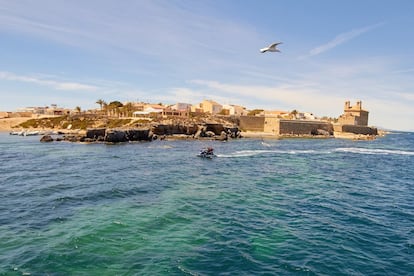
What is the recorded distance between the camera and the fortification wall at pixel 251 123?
409 feet

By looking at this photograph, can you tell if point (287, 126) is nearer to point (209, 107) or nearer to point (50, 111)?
point (209, 107)

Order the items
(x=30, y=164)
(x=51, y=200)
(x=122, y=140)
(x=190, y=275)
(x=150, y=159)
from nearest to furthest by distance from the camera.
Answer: (x=190, y=275), (x=51, y=200), (x=30, y=164), (x=150, y=159), (x=122, y=140)

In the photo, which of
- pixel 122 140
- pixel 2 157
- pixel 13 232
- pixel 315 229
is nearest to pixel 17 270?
pixel 13 232

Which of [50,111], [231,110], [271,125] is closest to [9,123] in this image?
[50,111]

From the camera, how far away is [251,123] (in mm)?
125938

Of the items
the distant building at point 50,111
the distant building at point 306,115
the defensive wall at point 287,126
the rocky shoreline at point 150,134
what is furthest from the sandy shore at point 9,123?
the distant building at point 306,115

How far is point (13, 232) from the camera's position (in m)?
18.4

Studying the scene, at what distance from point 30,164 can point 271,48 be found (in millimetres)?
35906

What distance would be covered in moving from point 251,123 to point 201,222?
107367 millimetres

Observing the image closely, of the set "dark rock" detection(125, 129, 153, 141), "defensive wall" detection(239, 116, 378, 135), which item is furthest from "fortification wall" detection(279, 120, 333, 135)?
"dark rock" detection(125, 129, 153, 141)

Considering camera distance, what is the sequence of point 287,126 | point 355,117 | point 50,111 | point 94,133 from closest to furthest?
point 94,133, point 287,126, point 355,117, point 50,111

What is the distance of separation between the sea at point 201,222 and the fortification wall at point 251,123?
84.7m

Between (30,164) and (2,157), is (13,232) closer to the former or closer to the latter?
(30,164)

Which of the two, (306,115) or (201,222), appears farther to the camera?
(306,115)
